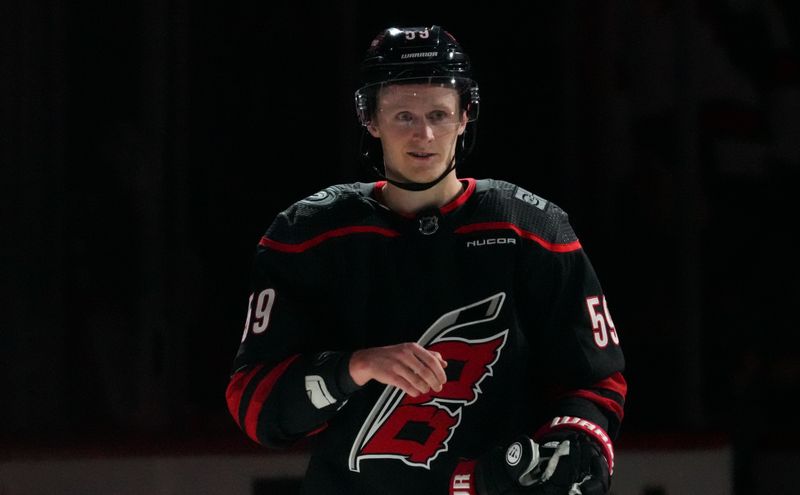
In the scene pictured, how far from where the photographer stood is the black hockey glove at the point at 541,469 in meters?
1.60

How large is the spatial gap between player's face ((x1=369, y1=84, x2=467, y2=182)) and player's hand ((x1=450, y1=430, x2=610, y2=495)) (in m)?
0.41

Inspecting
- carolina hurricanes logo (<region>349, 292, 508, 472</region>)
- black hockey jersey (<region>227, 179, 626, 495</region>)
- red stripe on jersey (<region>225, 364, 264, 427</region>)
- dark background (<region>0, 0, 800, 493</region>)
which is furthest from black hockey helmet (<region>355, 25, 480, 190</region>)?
dark background (<region>0, 0, 800, 493</region>)

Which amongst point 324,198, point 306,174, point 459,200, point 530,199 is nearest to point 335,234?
point 324,198

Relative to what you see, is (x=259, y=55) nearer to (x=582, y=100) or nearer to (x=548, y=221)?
(x=582, y=100)

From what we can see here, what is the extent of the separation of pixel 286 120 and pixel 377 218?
2.32m

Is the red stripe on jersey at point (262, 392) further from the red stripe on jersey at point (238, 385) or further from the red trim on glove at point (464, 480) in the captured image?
the red trim on glove at point (464, 480)

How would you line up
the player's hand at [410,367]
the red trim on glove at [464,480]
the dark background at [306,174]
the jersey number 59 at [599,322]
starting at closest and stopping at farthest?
1. the player's hand at [410,367]
2. the red trim on glove at [464,480]
3. the jersey number 59 at [599,322]
4. the dark background at [306,174]

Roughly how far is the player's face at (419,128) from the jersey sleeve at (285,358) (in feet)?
0.61

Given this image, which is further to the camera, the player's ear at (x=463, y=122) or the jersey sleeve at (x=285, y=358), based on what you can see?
the player's ear at (x=463, y=122)

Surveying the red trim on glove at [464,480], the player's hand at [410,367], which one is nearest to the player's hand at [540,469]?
the red trim on glove at [464,480]

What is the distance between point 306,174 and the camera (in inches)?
159

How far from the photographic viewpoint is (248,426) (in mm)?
1715

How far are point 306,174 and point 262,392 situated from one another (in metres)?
2.38

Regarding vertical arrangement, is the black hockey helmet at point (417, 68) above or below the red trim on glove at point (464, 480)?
above
